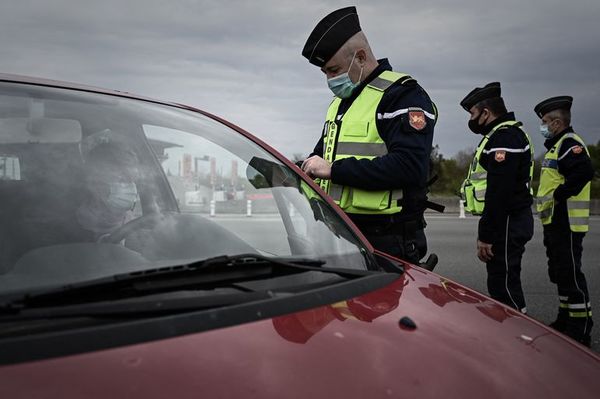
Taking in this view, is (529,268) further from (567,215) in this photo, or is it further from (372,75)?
(372,75)

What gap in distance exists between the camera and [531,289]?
6.58 metres

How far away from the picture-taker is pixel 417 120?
2729 millimetres

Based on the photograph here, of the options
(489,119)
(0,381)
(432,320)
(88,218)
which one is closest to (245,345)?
(0,381)

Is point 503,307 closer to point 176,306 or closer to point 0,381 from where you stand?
point 176,306

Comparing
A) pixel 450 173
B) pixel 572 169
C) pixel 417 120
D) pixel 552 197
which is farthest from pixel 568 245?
pixel 450 173

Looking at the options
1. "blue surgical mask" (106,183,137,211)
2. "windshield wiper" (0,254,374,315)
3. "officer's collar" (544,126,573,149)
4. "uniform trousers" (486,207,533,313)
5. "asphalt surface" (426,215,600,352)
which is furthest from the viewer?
"asphalt surface" (426,215,600,352)

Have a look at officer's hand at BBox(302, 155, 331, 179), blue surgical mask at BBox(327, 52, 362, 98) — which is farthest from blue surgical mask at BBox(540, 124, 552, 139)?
officer's hand at BBox(302, 155, 331, 179)

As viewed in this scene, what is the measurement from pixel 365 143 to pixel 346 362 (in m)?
1.95

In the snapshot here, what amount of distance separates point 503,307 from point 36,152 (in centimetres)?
131

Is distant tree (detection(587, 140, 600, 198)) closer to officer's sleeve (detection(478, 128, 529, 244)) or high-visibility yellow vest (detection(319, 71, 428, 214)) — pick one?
officer's sleeve (detection(478, 128, 529, 244))

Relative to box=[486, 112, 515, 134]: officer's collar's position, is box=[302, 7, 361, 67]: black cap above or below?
above

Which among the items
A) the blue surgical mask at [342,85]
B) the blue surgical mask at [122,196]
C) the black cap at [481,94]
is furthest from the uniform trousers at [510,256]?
the blue surgical mask at [122,196]

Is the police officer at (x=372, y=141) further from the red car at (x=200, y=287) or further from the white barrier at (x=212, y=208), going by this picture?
the white barrier at (x=212, y=208)

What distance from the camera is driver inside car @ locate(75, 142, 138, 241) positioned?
4.71 feet
